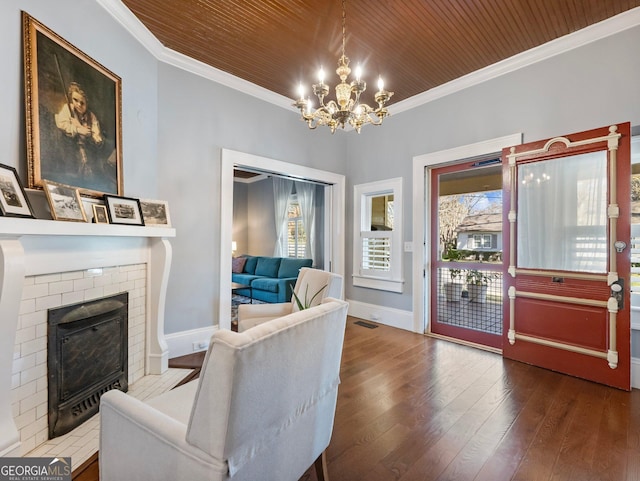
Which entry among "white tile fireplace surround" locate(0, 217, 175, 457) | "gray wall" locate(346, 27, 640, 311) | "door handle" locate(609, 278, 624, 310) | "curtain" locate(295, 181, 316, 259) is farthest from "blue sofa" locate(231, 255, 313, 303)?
"door handle" locate(609, 278, 624, 310)

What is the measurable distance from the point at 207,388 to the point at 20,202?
5.01 ft

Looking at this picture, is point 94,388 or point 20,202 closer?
point 20,202

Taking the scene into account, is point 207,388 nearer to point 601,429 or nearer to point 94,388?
point 94,388

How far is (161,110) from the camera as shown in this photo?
9.39ft

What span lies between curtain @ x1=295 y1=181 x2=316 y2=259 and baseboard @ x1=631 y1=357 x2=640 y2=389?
4.53 m

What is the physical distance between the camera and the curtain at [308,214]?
6039 millimetres

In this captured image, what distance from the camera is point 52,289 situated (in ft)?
5.78

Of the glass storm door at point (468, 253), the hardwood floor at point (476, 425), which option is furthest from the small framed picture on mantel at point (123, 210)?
the glass storm door at point (468, 253)

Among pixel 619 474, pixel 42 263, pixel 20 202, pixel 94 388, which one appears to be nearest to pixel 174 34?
pixel 20 202

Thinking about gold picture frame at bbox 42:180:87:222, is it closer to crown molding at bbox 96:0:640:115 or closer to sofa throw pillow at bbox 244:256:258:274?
crown molding at bbox 96:0:640:115

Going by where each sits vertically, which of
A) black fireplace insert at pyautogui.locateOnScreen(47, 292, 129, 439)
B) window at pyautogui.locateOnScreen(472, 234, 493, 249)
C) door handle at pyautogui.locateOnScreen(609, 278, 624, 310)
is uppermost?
window at pyautogui.locateOnScreen(472, 234, 493, 249)

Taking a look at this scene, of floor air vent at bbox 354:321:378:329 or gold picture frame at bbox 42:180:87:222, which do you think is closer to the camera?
gold picture frame at bbox 42:180:87:222

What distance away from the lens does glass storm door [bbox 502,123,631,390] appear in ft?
7.86

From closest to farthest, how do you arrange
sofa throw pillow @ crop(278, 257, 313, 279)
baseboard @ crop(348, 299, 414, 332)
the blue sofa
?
baseboard @ crop(348, 299, 414, 332) < the blue sofa < sofa throw pillow @ crop(278, 257, 313, 279)
